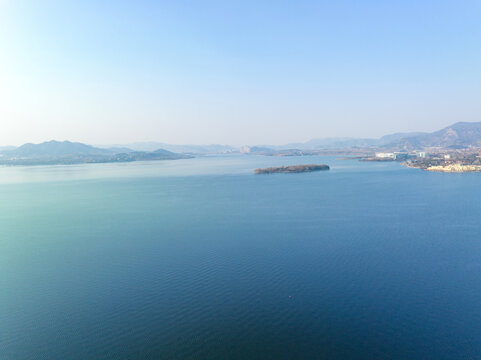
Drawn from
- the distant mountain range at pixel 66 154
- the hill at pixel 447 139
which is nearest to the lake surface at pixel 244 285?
the distant mountain range at pixel 66 154

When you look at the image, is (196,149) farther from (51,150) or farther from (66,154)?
(66,154)

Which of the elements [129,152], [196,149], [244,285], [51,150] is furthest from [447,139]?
[51,150]

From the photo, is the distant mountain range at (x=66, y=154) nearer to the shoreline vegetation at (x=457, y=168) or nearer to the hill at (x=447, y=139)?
the shoreline vegetation at (x=457, y=168)

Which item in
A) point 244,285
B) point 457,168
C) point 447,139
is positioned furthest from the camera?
point 447,139

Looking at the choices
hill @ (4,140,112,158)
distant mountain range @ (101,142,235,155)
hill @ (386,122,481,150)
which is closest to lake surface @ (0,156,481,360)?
hill @ (4,140,112,158)

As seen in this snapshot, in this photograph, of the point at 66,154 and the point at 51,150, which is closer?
the point at 66,154

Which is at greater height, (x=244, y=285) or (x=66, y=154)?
(x=66, y=154)

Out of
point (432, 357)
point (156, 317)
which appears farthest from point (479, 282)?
point (156, 317)

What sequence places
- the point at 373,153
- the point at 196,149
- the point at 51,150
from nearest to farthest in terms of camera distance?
the point at 373,153
the point at 51,150
the point at 196,149

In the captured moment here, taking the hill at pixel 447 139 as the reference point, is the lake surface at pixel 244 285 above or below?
below
